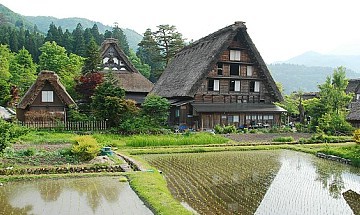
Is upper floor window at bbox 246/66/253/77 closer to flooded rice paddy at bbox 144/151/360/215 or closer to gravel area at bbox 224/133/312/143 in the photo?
gravel area at bbox 224/133/312/143

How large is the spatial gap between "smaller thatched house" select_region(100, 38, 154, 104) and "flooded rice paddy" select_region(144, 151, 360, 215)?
71.5ft

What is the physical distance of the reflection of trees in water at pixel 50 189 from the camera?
9383mm

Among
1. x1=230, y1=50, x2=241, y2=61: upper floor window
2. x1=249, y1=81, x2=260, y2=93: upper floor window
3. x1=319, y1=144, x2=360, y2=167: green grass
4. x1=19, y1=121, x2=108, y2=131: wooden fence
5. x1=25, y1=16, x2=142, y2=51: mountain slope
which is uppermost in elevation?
x1=25, y1=16, x2=142, y2=51: mountain slope

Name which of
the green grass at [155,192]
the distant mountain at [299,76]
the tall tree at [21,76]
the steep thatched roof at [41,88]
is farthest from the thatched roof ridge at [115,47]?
the distant mountain at [299,76]

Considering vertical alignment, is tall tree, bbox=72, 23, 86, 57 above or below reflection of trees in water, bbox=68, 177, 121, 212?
above

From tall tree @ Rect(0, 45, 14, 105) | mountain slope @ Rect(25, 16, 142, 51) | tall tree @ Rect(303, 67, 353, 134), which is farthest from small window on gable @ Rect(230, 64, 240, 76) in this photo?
mountain slope @ Rect(25, 16, 142, 51)

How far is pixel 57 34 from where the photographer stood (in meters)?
61.9

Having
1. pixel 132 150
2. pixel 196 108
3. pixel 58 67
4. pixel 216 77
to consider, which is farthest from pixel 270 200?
pixel 58 67

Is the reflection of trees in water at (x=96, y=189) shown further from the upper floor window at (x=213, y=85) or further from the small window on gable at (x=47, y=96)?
the upper floor window at (x=213, y=85)

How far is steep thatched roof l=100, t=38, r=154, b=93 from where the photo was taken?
127ft

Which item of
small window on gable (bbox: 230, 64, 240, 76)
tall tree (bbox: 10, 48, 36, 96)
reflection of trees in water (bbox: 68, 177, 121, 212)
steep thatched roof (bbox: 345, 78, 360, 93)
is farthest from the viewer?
steep thatched roof (bbox: 345, 78, 360, 93)

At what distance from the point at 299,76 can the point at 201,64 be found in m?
131

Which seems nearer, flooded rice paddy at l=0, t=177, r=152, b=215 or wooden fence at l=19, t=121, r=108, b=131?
flooded rice paddy at l=0, t=177, r=152, b=215

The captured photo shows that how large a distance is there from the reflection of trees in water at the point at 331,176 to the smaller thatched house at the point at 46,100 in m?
20.0
